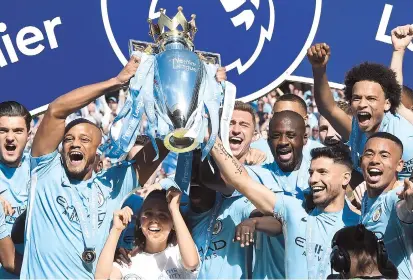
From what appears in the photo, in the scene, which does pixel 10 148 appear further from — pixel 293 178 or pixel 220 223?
pixel 293 178

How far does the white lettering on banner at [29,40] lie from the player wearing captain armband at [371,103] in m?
2.48

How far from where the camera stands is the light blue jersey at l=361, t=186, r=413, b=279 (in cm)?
550

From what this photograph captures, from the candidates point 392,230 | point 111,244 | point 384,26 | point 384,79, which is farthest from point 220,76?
point 384,26

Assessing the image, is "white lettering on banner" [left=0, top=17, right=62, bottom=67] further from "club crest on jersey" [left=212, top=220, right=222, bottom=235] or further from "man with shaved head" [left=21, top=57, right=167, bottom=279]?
"club crest on jersey" [left=212, top=220, right=222, bottom=235]

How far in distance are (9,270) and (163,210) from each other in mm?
915

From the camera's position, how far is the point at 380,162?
5645 mm

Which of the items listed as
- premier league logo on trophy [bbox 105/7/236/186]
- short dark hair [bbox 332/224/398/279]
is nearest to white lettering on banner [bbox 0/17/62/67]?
premier league logo on trophy [bbox 105/7/236/186]

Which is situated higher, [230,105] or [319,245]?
[230,105]

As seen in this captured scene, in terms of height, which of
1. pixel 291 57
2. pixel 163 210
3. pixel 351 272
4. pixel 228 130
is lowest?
pixel 351 272

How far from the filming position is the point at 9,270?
248 inches

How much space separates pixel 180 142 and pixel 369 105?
1.13 meters

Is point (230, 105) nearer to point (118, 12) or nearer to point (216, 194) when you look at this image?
point (216, 194)

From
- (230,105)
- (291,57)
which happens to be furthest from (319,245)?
(291,57)

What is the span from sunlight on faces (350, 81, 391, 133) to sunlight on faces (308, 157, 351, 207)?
39cm
